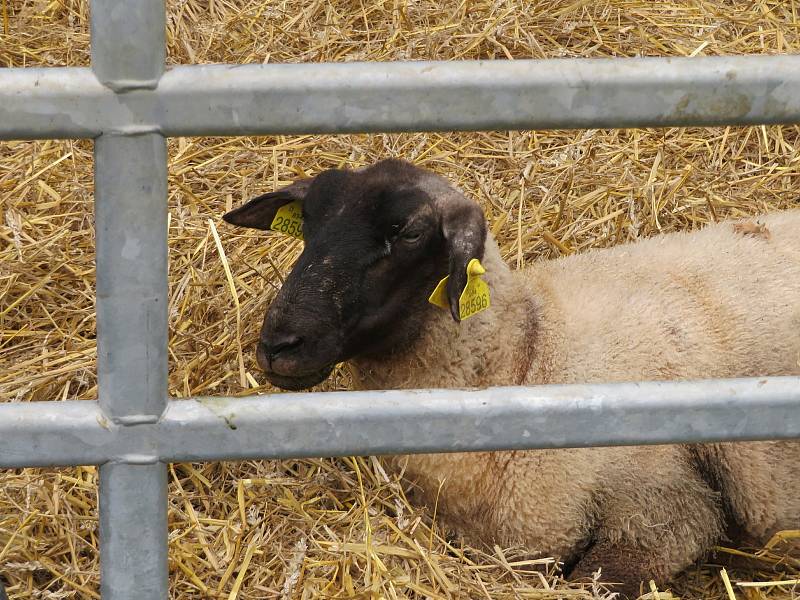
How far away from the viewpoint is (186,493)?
2877 mm

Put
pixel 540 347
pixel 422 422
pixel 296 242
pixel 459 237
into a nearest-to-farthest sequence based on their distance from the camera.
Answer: pixel 422 422, pixel 459 237, pixel 540 347, pixel 296 242

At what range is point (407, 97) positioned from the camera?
139 cm

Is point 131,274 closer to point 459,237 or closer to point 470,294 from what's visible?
point 470,294

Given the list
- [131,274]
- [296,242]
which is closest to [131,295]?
[131,274]

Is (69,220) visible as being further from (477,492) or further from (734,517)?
(734,517)

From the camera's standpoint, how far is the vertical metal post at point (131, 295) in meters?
1.34

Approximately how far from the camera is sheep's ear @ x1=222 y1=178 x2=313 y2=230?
330 cm

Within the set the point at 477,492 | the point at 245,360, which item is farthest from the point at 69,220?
the point at 477,492

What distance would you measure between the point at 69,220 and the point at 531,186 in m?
1.84

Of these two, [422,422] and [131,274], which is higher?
[131,274]

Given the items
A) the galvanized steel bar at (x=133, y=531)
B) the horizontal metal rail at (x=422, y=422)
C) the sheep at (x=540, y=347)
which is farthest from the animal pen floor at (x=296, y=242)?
the horizontal metal rail at (x=422, y=422)

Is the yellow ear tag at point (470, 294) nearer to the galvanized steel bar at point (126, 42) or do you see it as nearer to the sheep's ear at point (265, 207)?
the sheep's ear at point (265, 207)

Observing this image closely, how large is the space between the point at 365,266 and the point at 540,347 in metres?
0.64

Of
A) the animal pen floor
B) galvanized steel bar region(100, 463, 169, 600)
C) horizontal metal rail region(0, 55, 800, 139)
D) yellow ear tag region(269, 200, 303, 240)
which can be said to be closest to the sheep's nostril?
the animal pen floor
